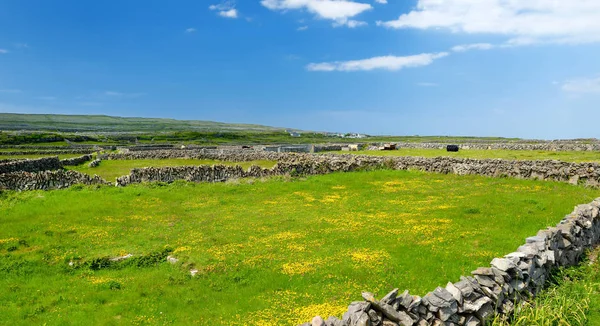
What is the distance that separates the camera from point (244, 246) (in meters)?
16.5

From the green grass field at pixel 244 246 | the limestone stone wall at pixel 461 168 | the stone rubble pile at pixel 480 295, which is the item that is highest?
the limestone stone wall at pixel 461 168

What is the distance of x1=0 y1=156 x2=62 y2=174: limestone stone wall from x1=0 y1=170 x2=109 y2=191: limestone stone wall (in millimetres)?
9611

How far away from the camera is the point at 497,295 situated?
9578 mm

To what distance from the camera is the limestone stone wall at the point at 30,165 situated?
38.7 m

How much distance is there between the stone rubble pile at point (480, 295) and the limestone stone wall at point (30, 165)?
138 feet

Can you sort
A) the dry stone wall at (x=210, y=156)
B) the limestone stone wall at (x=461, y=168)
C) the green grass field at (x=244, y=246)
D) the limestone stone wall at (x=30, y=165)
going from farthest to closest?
the dry stone wall at (x=210, y=156)
the limestone stone wall at (x=30, y=165)
the limestone stone wall at (x=461, y=168)
the green grass field at (x=244, y=246)

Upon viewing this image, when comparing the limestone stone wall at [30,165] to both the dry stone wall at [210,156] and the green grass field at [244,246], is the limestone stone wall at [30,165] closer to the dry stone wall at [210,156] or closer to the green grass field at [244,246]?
the dry stone wall at [210,156]

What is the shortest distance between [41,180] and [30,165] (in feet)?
50.3

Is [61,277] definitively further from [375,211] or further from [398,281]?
Result: [375,211]

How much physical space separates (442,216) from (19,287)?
60.2 feet

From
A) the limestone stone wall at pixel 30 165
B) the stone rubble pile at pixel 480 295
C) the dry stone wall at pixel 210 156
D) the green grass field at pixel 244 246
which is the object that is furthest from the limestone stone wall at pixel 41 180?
the stone rubble pile at pixel 480 295

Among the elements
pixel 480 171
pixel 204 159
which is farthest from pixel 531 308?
pixel 204 159

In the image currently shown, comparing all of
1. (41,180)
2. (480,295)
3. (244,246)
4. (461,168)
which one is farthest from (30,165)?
(480,295)

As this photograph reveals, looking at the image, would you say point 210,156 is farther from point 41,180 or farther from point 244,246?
point 244,246
